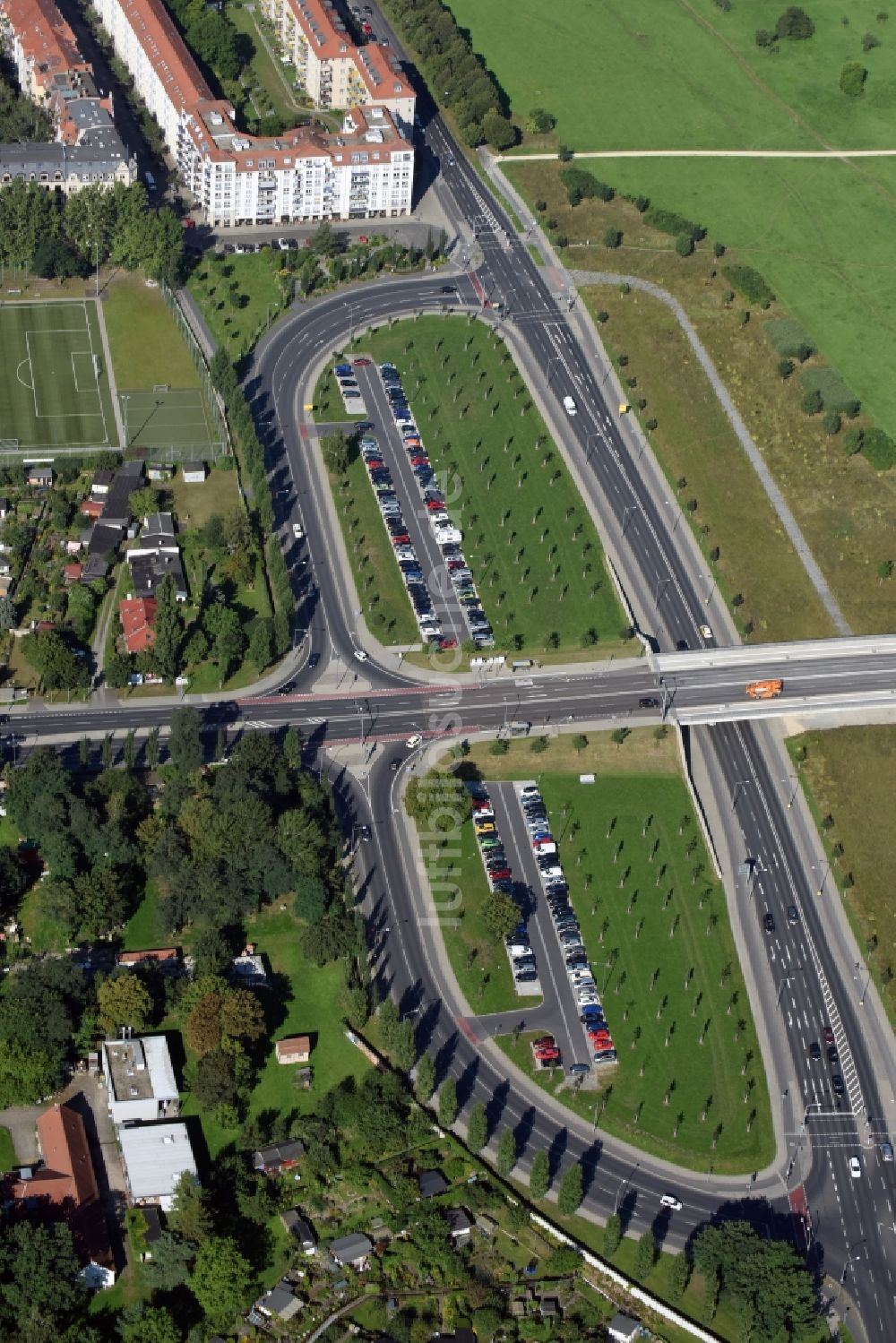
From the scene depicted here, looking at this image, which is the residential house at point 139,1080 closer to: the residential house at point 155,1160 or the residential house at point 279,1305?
the residential house at point 155,1160

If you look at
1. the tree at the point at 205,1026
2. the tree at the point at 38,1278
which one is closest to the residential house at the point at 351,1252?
the tree at the point at 38,1278

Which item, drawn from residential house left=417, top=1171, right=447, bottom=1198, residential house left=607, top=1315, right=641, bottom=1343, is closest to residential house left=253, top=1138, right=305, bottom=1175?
residential house left=417, top=1171, right=447, bottom=1198

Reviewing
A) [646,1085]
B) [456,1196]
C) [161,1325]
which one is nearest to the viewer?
[161,1325]

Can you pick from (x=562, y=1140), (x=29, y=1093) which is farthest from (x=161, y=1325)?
(x=562, y=1140)

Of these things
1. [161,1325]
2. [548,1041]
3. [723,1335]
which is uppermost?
[548,1041]

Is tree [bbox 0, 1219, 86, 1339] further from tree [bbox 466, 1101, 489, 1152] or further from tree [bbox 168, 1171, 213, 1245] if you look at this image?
tree [bbox 466, 1101, 489, 1152]

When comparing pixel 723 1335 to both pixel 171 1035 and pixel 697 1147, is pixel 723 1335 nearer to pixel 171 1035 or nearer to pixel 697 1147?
pixel 697 1147
